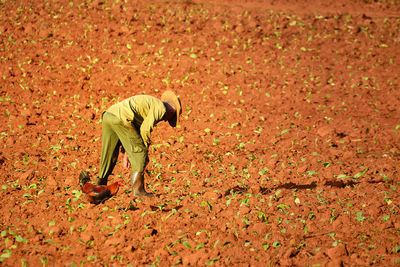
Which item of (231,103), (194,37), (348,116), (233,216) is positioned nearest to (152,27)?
(194,37)

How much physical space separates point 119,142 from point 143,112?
55cm

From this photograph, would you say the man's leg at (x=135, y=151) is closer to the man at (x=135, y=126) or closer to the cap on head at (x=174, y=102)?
the man at (x=135, y=126)

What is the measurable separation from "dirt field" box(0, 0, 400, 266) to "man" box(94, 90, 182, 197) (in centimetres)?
52

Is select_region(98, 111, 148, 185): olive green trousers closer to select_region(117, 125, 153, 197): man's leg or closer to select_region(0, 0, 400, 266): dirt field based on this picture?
select_region(117, 125, 153, 197): man's leg

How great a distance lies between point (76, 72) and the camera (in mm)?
9117

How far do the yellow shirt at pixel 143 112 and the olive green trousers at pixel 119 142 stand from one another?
73mm

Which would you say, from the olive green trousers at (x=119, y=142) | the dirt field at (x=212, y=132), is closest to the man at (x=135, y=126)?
the olive green trousers at (x=119, y=142)

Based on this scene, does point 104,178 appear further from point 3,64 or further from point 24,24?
point 24,24

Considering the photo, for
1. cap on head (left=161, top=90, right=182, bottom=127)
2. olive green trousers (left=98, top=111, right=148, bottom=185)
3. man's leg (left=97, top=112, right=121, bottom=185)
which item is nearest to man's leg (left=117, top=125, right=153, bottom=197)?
olive green trousers (left=98, top=111, right=148, bottom=185)

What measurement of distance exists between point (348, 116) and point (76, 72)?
6038 millimetres

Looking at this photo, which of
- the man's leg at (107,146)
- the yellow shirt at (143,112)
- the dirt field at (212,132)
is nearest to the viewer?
the dirt field at (212,132)

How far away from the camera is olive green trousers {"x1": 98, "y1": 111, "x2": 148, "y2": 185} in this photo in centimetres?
490

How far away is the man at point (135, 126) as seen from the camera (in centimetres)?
486

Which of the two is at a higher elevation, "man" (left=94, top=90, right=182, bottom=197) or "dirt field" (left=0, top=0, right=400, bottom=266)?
"man" (left=94, top=90, right=182, bottom=197)
